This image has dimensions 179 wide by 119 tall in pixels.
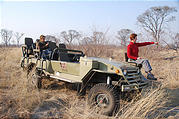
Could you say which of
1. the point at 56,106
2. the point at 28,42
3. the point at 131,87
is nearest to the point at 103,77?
the point at 131,87

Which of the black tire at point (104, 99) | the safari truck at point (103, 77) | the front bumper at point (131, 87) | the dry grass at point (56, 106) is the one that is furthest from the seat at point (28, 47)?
the front bumper at point (131, 87)

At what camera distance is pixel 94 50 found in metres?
9.85

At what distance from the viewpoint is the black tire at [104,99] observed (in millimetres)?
3307

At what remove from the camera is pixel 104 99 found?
3.52 m

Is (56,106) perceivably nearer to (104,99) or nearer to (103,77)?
(104,99)

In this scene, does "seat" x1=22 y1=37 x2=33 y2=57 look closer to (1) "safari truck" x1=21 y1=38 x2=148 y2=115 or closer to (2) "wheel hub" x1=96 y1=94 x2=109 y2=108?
(1) "safari truck" x1=21 y1=38 x2=148 y2=115

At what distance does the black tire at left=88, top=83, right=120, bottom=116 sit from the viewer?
3307 mm

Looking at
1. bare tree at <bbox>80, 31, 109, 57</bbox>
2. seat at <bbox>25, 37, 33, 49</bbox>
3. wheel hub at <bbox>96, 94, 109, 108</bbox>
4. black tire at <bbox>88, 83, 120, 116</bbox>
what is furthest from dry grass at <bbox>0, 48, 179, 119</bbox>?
bare tree at <bbox>80, 31, 109, 57</bbox>

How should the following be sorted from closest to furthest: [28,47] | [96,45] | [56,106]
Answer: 1. [56,106]
2. [28,47]
3. [96,45]

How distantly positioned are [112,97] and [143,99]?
27.4 inches

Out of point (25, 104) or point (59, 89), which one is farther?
point (59, 89)

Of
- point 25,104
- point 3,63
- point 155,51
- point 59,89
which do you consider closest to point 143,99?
point 25,104

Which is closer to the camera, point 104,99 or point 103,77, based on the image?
point 104,99

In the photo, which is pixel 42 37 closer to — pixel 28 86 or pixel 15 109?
pixel 28 86
